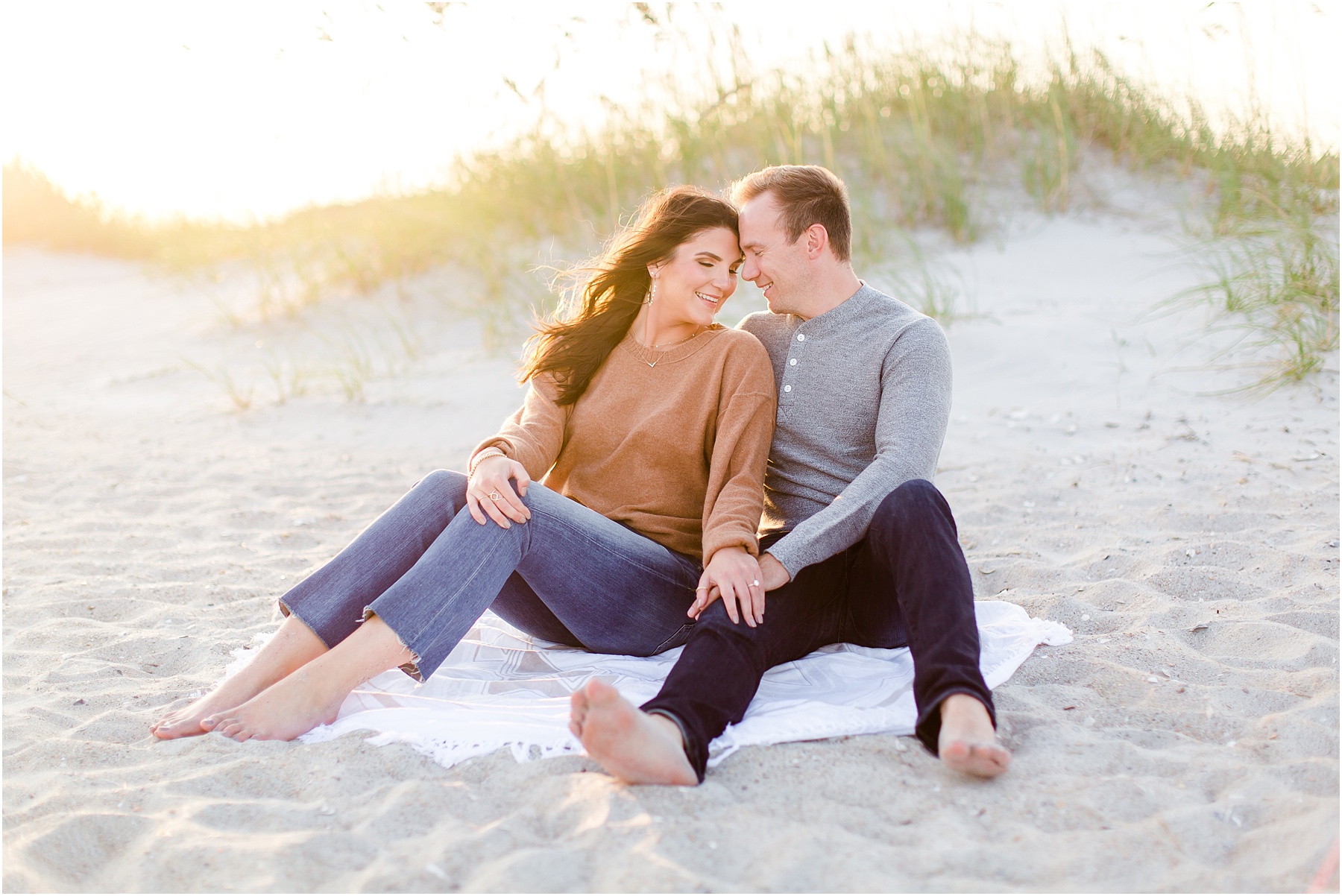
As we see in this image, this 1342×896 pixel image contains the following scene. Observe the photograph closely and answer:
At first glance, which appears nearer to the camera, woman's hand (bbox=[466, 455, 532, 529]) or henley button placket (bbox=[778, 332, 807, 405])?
woman's hand (bbox=[466, 455, 532, 529])

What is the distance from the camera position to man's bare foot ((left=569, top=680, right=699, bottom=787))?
1746 mm

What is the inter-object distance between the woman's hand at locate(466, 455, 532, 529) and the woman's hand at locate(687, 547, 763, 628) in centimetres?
44

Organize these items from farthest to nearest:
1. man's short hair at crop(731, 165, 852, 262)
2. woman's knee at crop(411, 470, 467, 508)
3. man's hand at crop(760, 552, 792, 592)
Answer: man's short hair at crop(731, 165, 852, 262) → woman's knee at crop(411, 470, 467, 508) → man's hand at crop(760, 552, 792, 592)

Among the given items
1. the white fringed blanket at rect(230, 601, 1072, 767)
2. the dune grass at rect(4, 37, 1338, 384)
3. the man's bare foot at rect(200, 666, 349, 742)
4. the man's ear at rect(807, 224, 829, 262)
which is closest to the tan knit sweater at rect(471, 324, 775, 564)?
the man's ear at rect(807, 224, 829, 262)

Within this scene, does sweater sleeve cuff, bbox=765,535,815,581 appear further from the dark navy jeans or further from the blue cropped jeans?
the blue cropped jeans

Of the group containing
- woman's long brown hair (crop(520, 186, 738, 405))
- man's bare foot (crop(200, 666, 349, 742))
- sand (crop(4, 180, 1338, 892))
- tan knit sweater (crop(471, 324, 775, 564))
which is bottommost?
sand (crop(4, 180, 1338, 892))

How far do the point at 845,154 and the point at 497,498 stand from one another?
5.74 metres

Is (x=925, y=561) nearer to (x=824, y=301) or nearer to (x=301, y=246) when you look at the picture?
(x=824, y=301)

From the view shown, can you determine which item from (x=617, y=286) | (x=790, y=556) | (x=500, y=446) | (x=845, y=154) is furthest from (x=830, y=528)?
(x=845, y=154)

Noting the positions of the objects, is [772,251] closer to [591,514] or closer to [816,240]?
[816,240]

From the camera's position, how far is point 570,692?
2361 mm

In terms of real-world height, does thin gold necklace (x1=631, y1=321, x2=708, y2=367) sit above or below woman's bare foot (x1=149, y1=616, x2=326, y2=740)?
above

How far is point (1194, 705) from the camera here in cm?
209

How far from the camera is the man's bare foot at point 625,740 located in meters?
1.75
